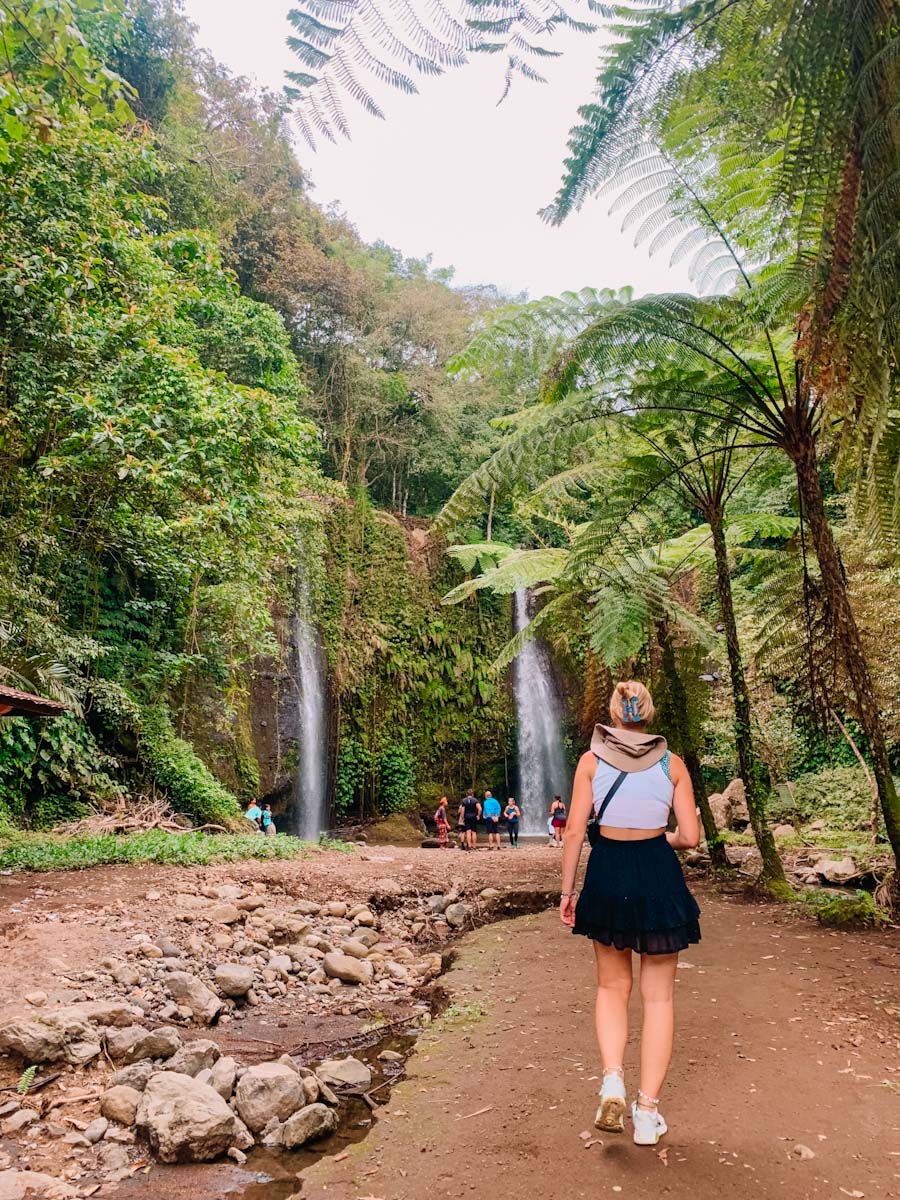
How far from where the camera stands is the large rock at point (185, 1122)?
2.54 meters

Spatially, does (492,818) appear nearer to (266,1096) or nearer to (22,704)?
(22,704)

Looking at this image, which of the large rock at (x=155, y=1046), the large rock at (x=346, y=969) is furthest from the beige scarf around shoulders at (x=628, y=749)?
the large rock at (x=346, y=969)

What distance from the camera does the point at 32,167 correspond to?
7.30 metres

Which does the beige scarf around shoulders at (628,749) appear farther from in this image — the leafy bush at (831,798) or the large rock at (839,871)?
the leafy bush at (831,798)

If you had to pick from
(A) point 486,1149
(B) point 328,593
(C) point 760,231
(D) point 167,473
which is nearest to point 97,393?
(D) point 167,473

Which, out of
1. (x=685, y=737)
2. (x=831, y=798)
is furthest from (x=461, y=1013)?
(x=831, y=798)

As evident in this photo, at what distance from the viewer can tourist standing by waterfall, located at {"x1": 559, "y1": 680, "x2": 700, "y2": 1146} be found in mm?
2189

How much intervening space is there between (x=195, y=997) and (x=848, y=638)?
174 inches

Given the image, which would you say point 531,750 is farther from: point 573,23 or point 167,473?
point 573,23

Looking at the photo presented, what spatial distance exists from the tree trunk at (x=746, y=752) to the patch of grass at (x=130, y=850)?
528 cm

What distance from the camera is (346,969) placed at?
4.91 metres

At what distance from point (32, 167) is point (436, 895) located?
811cm

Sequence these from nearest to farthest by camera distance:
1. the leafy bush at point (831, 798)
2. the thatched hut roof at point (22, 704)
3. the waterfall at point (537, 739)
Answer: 1. the thatched hut roof at point (22, 704)
2. the leafy bush at point (831, 798)
3. the waterfall at point (537, 739)

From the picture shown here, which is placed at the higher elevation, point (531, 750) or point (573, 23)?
point (573, 23)
